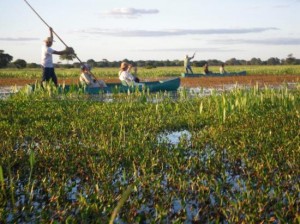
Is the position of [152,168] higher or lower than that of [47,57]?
lower

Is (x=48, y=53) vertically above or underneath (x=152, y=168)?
above

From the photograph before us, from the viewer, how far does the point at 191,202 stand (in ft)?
11.8

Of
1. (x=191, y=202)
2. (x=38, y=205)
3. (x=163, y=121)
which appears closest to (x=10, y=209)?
(x=38, y=205)

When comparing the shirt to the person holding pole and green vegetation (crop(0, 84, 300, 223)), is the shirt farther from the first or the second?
green vegetation (crop(0, 84, 300, 223))

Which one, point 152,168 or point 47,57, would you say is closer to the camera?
point 152,168

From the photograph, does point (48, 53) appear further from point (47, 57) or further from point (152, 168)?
point (152, 168)

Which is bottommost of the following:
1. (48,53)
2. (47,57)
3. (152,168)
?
(152,168)

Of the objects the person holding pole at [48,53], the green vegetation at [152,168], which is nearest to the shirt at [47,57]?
the person holding pole at [48,53]

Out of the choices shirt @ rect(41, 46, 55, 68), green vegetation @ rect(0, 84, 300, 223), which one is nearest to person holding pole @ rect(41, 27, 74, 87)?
shirt @ rect(41, 46, 55, 68)

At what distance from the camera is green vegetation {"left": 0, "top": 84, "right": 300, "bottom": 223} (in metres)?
3.28

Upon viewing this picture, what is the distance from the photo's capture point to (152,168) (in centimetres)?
450

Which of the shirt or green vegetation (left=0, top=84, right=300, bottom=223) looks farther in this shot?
the shirt

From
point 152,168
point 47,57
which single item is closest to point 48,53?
point 47,57

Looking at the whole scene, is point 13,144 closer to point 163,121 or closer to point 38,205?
point 38,205
